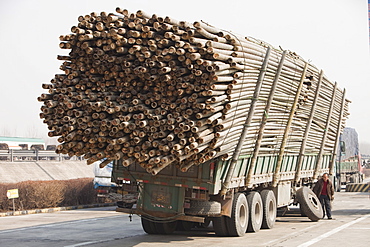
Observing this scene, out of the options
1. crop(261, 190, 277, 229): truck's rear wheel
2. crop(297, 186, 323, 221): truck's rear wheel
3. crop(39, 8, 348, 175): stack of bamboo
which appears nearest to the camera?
crop(39, 8, 348, 175): stack of bamboo

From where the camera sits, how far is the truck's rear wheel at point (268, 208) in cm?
1551

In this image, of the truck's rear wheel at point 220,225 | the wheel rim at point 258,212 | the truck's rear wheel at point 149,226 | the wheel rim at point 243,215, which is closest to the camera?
the truck's rear wheel at point 220,225

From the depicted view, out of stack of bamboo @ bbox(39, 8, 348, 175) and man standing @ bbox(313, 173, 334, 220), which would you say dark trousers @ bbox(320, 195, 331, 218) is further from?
stack of bamboo @ bbox(39, 8, 348, 175)

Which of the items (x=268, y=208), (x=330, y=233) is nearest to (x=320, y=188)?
(x=268, y=208)

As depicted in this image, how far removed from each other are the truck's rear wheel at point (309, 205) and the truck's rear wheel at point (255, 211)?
3016mm

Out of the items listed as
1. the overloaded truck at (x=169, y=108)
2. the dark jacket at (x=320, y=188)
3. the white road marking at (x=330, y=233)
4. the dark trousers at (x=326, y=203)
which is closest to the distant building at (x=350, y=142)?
the dark jacket at (x=320, y=188)

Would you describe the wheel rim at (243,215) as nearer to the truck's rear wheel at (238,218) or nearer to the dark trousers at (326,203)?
the truck's rear wheel at (238,218)

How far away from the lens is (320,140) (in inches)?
762

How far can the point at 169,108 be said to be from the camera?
11.4 m

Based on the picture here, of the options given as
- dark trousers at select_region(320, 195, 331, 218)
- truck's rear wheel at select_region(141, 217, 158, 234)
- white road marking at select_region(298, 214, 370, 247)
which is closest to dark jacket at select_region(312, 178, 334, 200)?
dark trousers at select_region(320, 195, 331, 218)

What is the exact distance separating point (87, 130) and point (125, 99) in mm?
1009

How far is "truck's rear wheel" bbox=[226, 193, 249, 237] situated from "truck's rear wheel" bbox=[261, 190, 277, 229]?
4.35 ft

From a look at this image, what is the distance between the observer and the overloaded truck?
1117 cm

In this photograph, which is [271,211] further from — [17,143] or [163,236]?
[17,143]
